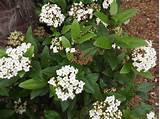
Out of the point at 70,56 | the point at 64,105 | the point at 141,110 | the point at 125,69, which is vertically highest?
the point at 70,56

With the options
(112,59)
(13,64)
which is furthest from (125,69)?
(13,64)

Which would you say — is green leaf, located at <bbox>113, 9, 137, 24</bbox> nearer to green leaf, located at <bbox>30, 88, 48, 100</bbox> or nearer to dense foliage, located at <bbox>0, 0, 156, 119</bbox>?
dense foliage, located at <bbox>0, 0, 156, 119</bbox>

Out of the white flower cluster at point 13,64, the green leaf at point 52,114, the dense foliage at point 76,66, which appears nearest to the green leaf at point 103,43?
the dense foliage at point 76,66

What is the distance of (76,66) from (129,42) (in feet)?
0.99

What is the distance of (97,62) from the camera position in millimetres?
2607

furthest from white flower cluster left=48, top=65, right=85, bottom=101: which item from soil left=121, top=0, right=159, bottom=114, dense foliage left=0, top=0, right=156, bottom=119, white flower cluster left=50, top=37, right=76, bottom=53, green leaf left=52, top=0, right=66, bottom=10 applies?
soil left=121, top=0, right=159, bottom=114

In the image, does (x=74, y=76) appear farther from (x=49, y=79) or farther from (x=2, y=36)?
(x=2, y=36)

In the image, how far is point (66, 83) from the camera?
7.17ft

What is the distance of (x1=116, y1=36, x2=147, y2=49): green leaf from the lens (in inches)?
91.4

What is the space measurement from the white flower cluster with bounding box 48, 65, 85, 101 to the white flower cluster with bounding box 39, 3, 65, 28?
450 mm

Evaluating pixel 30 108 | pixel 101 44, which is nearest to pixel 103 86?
pixel 101 44

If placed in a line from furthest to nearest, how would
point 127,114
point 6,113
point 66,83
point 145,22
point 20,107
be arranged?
point 145,22
point 20,107
point 6,113
point 127,114
point 66,83

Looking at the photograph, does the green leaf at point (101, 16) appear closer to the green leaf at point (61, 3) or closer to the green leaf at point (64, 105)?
the green leaf at point (61, 3)

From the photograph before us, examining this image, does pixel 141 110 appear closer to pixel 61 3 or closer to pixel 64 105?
pixel 64 105
